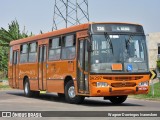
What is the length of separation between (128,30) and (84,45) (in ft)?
6.28

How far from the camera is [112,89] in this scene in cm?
1844

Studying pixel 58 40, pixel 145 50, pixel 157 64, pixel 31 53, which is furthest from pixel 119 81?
pixel 157 64

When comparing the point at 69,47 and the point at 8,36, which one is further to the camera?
the point at 8,36

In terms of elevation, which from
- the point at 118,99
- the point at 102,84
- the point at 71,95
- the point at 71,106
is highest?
the point at 102,84

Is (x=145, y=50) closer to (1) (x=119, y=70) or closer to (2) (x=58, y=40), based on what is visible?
(1) (x=119, y=70)

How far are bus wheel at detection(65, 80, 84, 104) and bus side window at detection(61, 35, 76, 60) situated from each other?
116 cm

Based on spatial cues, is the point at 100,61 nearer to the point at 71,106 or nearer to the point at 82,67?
the point at 82,67

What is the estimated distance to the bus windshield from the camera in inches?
727

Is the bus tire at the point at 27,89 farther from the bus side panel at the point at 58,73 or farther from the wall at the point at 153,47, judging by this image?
the wall at the point at 153,47

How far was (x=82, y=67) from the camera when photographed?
754 inches

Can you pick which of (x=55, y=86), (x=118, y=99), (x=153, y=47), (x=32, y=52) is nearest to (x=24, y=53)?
(x=32, y=52)

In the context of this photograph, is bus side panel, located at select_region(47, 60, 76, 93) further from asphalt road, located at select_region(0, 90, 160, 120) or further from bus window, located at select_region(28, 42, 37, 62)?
bus window, located at select_region(28, 42, 37, 62)

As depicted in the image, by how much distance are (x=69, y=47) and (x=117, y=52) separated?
2677 mm

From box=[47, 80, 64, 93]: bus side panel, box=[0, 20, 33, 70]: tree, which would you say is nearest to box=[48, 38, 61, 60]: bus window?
box=[47, 80, 64, 93]: bus side panel
